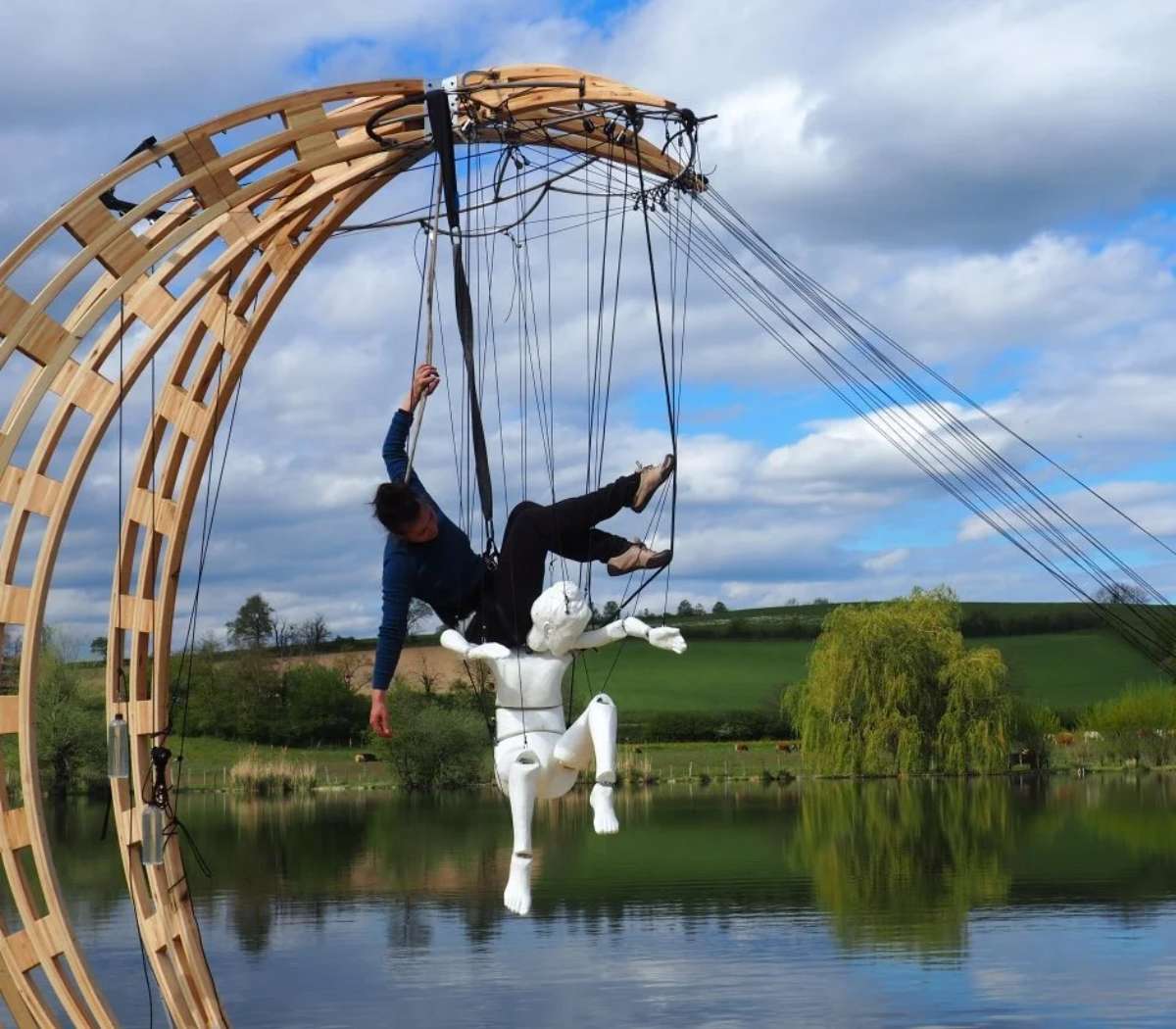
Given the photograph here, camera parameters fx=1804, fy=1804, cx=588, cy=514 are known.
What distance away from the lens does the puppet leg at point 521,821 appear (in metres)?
8.07

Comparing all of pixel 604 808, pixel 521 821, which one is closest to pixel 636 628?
pixel 604 808

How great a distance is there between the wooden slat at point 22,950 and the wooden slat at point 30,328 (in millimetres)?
3035

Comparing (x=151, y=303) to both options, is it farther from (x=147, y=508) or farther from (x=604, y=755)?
(x=604, y=755)

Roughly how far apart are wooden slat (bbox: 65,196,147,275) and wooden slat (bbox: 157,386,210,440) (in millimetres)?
1181

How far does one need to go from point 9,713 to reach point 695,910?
17.0m

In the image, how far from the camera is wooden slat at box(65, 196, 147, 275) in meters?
8.94

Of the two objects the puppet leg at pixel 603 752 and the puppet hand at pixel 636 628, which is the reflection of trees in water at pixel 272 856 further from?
the puppet hand at pixel 636 628

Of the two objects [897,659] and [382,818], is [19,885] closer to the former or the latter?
[382,818]

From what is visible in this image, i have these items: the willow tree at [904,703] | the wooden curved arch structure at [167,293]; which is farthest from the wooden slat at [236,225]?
the willow tree at [904,703]

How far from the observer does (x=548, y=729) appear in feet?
27.5

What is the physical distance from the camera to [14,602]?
30.4 feet

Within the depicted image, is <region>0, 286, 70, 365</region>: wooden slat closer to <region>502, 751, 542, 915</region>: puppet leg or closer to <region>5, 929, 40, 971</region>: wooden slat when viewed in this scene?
<region>5, 929, 40, 971</region>: wooden slat

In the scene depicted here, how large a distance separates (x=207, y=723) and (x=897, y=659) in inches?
788

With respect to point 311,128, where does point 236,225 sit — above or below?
below
